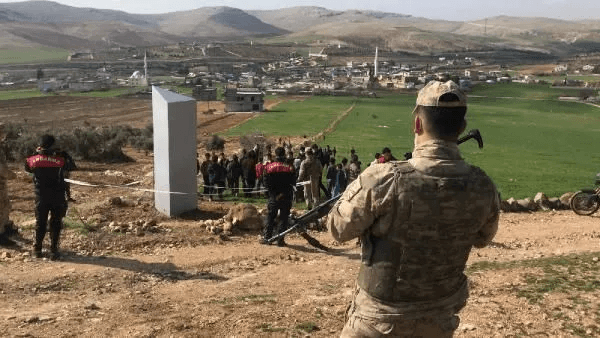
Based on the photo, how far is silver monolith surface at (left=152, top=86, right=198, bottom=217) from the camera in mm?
12820

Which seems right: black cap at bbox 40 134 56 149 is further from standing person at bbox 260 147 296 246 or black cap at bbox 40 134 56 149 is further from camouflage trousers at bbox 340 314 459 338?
camouflage trousers at bbox 340 314 459 338

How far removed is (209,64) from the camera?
5891 inches

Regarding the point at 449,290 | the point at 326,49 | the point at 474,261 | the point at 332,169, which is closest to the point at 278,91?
the point at 332,169

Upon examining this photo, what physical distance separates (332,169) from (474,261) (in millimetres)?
6969

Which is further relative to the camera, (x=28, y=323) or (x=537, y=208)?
(x=537, y=208)

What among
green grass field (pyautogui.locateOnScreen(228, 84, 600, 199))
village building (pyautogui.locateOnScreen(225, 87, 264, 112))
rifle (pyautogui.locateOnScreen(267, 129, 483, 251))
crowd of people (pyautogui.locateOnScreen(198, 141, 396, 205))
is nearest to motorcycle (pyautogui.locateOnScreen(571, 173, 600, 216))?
green grass field (pyautogui.locateOnScreen(228, 84, 600, 199))

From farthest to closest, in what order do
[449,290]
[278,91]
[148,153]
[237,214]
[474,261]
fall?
[278,91] → [148,153] → [237,214] → [474,261] → [449,290]

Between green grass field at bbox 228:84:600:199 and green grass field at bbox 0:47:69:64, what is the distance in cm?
11421

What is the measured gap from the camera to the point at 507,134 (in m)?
46.5

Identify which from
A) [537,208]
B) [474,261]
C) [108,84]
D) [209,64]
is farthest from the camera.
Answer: [209,64]

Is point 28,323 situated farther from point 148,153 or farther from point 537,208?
point 148,153

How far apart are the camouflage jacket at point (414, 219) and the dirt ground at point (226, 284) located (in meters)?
2.93

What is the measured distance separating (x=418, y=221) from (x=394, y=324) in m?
0.64

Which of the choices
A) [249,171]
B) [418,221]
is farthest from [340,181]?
[418,221]
